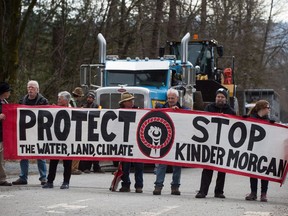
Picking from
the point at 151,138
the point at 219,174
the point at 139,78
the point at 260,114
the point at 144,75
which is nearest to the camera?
the point at 219,174

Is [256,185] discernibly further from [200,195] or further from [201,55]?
[201,55]

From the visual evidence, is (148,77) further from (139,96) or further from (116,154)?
(116,154)

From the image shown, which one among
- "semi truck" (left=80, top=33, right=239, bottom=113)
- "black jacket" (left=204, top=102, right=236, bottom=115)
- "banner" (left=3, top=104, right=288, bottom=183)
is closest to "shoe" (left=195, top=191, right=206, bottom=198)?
"banner" (left=3, top=104, right=288, bottom=183)

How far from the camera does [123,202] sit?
1237 centimetres

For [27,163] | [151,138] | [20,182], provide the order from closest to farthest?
1. [151,138]
2. [20,182]
3. [27,163]

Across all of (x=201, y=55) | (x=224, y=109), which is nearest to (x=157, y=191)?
(x=224, y=109)

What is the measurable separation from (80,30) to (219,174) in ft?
69.7

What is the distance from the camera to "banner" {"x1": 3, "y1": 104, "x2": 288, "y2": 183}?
1428cm

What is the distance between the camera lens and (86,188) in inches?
589

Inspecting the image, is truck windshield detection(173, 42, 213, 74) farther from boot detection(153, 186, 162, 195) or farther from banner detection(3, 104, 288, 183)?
boot detection(153, 186, 162, 195)

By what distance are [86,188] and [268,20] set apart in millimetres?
50968

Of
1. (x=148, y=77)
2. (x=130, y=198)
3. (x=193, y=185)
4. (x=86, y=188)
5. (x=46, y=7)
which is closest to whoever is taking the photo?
(x=130, y=198)

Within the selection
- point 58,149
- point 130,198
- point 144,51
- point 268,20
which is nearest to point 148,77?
point 58,149

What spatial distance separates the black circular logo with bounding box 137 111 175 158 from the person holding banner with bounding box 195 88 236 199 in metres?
0.82
